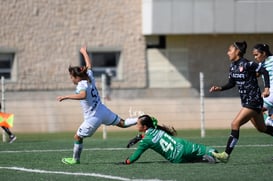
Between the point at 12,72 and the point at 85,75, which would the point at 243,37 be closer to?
the point at 12,72

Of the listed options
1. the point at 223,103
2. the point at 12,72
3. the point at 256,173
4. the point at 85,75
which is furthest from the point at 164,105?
the point at 256,173

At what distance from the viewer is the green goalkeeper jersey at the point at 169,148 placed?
13.3 m

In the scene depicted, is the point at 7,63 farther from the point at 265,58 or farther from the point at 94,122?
the point at 94,122

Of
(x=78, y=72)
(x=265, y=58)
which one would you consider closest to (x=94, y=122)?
(x=78, y=72)

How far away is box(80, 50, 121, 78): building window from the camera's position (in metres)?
31.5

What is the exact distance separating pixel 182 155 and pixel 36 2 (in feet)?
59.1

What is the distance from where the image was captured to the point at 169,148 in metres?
13.4

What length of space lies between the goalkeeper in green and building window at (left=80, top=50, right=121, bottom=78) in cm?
1800

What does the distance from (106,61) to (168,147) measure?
1843cm

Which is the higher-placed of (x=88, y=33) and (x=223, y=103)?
(x=88, y=33)

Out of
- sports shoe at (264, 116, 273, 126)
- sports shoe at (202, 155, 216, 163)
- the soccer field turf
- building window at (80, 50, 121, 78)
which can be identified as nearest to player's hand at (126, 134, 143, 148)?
the soccer field turf

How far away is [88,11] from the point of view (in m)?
30.9

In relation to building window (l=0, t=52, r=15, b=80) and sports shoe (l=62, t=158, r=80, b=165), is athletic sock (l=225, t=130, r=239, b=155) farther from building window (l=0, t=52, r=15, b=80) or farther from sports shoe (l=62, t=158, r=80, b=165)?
building window (l=0, t=52, r=15, b=80)

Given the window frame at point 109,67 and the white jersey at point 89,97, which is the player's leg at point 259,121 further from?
the window frame at point 109,67
